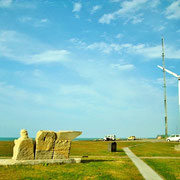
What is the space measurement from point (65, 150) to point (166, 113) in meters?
45.1

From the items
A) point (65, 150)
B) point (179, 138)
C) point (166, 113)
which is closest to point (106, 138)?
point (166, 113)

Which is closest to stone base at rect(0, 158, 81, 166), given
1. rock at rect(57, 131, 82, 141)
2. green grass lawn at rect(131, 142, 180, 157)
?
rock at rect(57, 131, 82, 141)

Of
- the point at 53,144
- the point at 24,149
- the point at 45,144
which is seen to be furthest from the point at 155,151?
the point at 24,149

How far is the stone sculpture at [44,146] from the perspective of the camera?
536 inches

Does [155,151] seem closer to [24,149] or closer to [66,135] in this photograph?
[66,135]

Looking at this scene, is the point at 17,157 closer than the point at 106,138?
Yes

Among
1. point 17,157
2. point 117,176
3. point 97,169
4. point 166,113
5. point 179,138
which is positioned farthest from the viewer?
point 166,113

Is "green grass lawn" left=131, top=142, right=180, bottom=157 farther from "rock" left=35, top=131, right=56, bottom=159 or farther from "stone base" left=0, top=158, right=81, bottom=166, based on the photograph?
"rock" left=35, top=131, right=56, bottom=159

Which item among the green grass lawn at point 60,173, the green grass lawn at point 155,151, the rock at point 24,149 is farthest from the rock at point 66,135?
the green grass lawn at point 155,151

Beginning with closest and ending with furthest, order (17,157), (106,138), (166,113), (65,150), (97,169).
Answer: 1. (97,169)
2. (17,157)
3. (65,150)
4. (166,113)
5. (106,138)

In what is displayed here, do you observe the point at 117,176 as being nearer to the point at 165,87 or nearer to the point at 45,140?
the point at 45,140

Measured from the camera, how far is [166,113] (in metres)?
55.4

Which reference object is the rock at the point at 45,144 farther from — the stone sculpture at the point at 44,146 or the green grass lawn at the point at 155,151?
the green grass lawn at the point at 155,151

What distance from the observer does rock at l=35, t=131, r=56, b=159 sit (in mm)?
13984
